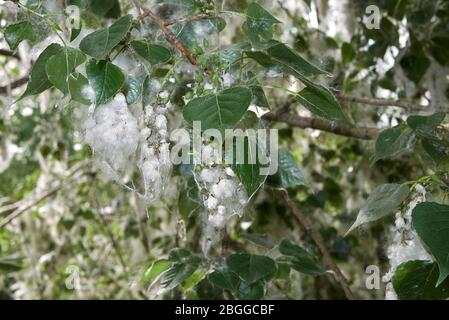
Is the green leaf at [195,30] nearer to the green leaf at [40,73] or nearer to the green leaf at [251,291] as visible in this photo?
the green leaf at [40,73]

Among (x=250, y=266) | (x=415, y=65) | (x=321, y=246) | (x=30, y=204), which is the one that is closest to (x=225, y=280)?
(x=250, y=266)

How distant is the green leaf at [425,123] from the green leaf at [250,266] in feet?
1.04

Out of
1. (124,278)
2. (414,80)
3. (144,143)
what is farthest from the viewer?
(124,278)

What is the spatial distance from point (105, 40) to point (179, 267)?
490 millimetres

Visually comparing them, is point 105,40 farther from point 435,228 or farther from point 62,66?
point 435,228

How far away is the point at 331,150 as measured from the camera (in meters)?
1.96

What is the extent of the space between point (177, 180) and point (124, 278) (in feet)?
3.22

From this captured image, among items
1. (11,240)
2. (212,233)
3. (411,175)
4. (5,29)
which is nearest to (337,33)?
(411,175)

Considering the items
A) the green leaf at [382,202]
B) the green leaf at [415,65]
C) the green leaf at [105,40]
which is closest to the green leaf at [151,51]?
the green leaf at [105,40]

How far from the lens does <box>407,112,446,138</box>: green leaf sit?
0.92m

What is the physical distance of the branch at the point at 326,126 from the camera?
124cm

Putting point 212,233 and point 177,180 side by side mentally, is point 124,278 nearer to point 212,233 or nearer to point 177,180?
point 177,180

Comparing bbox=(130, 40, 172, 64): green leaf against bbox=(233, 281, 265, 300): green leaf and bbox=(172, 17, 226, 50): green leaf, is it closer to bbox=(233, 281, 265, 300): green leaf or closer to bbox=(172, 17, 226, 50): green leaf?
bbox=(172, 17, 226, 50): green leaf

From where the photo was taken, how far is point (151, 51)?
0.73 metres
